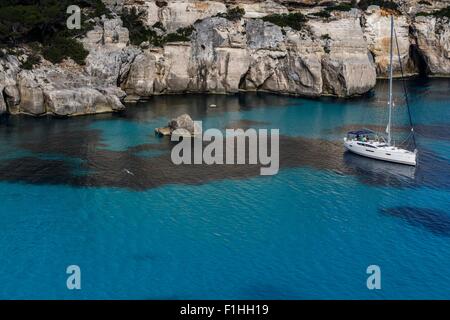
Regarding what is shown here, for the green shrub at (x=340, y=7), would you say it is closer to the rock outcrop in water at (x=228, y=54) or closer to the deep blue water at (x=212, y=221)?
the rock outcrop in water at (x=228, y=54)

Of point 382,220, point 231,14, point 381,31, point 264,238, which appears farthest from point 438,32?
point 264,238

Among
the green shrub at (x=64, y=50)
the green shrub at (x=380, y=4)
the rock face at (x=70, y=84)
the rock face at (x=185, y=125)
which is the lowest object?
the rock face at (x=185, y=125)

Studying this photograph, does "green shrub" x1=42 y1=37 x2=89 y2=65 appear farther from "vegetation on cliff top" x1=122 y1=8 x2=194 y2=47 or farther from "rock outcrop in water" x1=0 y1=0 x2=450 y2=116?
"vegetation on cliff top" x1=122 y1=8 x2=194 y2=47

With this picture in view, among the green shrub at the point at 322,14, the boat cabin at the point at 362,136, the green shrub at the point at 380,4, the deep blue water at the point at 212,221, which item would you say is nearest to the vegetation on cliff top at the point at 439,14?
the green shrub at the point at 380,4

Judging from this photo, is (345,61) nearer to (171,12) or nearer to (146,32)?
(171,12)
